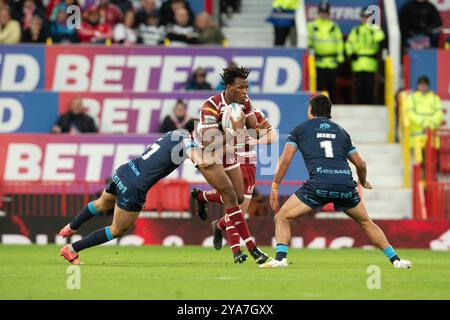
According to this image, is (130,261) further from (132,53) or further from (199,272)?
(132,53)

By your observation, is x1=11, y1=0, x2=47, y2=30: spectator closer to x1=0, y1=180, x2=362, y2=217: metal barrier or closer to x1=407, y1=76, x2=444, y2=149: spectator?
x1=0, y1=180, x2=362, y2=217: metal barrier

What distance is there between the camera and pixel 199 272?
14.7 metres

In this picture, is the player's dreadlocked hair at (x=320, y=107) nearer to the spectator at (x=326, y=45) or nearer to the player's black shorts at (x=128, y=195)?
the player's black shorts at (x=128, y=195)

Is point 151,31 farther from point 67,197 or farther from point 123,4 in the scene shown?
point 67,197

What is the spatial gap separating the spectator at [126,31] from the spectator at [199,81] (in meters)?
1.64

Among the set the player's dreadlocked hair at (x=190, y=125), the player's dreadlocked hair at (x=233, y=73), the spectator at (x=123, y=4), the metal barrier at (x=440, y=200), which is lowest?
the metal barrier at (x=440, y=200)

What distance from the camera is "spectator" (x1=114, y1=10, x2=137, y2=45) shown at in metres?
26.1

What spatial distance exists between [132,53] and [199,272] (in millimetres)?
11387

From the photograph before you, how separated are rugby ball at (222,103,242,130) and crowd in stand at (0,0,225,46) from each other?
965 centimetres

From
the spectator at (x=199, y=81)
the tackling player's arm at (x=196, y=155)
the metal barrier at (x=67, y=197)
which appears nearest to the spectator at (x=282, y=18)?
the spectator at (x=199, y=81)

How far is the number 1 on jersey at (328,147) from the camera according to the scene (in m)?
14.9

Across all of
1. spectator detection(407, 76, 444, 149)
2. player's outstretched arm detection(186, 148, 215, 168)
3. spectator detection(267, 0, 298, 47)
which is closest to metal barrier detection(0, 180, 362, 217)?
spectator detection(407, 76, 444, 149)

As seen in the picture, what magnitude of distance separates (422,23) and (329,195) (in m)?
13.0

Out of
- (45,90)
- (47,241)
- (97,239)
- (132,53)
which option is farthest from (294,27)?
(97,239)
